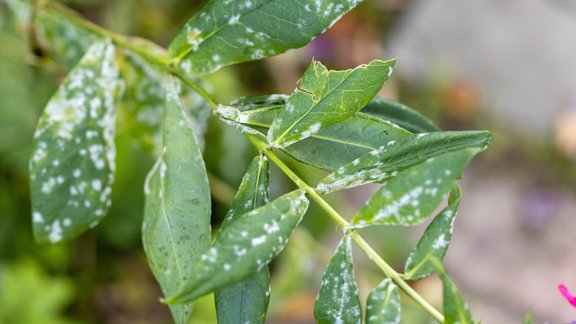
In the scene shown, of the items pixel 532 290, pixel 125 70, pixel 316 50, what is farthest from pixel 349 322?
pixel 316 50

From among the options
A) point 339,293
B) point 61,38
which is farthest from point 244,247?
point 61,38

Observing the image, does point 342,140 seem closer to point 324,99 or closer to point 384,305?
point 324,99

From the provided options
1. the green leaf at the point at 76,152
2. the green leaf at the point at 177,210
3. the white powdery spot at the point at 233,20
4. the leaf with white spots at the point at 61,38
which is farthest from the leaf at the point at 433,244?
the leaf with white spots at the point at 61,38

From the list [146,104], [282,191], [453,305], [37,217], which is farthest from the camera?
[282,191]

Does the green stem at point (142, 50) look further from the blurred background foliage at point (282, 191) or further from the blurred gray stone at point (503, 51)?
the blurred gray stone at point (503, 51)

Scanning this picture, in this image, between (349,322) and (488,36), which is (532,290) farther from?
(349,322)
